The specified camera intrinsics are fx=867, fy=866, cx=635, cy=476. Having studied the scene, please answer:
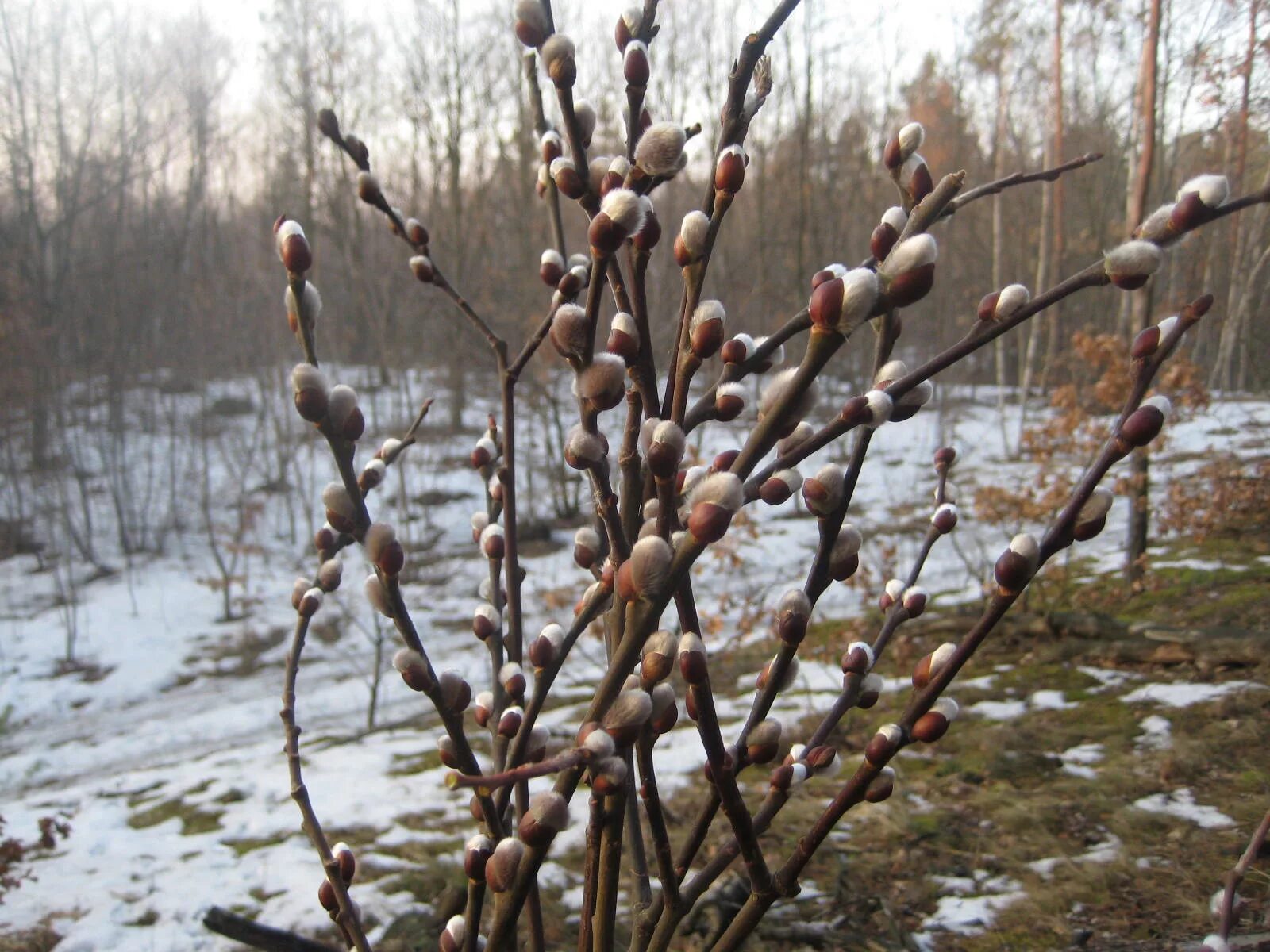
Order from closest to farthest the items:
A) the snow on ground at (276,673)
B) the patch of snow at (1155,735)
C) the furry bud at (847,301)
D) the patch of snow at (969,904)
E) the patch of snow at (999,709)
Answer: the furry bud at (847,301)
the patch of snow at (969,904)
the snow on ground at (276,673)
the patch of snow at (1155,735)
the patch of snow at (999,709)

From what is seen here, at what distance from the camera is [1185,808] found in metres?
2.86

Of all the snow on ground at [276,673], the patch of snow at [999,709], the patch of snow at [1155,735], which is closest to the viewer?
the snow on ground at [276,673]

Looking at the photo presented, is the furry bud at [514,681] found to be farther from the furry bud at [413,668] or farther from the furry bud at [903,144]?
the furry bud at [903,144]

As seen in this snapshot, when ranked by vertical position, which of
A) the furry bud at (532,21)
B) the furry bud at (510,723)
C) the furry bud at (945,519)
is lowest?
the furry bud at (510,723)

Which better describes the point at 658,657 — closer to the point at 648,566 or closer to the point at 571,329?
the point at 648,566

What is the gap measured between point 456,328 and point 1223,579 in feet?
31.6

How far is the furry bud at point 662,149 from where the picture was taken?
664 millimetres

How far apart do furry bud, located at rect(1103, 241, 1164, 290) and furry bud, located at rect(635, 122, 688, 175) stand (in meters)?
0.32

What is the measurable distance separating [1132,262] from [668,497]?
366mm

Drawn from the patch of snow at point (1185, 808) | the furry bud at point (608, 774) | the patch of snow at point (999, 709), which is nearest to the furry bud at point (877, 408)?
the furry bud at point (608, 774)

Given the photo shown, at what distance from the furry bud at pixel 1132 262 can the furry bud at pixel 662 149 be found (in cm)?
32

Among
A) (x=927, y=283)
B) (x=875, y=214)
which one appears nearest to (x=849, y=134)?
(x=875, y=214)

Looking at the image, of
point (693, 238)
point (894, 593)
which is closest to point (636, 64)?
point (693, 238)

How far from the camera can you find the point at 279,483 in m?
13.5
